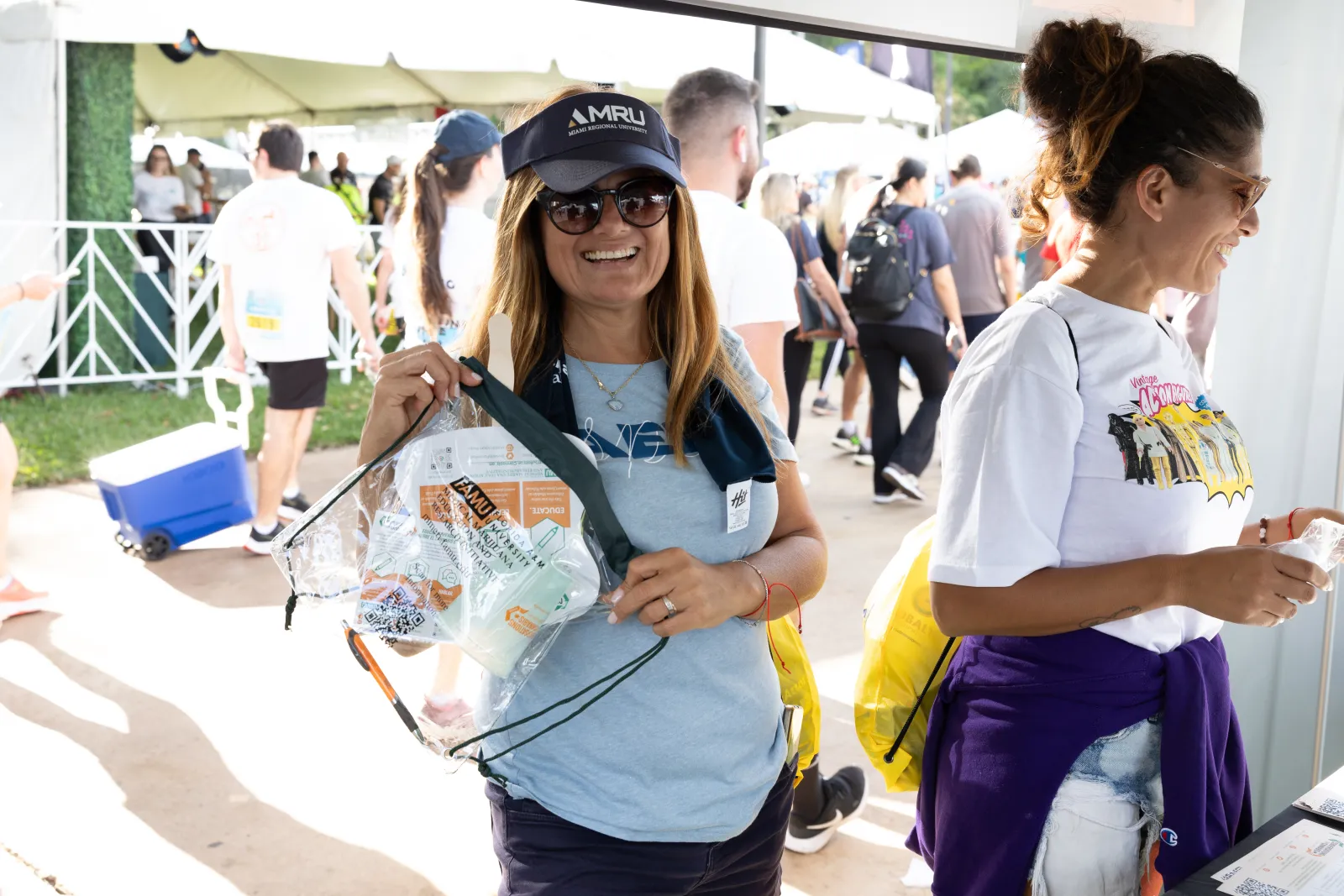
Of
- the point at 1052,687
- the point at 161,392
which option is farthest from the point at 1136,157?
the point at 161,392

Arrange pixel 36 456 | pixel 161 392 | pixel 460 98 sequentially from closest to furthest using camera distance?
pixel 36 456
pixel 161 392
pixel 460 98

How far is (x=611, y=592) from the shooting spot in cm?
150

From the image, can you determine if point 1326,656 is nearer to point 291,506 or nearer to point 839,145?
point 291,506

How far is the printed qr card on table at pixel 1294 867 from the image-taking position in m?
1.48

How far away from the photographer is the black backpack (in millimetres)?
6848

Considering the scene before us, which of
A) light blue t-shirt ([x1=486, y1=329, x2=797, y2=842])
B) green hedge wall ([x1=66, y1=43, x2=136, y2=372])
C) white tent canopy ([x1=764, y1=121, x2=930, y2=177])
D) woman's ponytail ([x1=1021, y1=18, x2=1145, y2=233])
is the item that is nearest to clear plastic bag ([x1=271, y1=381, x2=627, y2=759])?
light blue t-shirt ([x1=486, y1=329, x2=797, y2=842])


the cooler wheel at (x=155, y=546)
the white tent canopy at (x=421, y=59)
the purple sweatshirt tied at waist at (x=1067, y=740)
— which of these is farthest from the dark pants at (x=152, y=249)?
the purple sweatshirt tied at waist at (x=1067, y=740)

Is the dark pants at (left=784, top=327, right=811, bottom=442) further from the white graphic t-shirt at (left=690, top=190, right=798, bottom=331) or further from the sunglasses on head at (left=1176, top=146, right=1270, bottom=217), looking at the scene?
the sunglasses on head at (left=1176, top=146, right=1270, bottom=217)

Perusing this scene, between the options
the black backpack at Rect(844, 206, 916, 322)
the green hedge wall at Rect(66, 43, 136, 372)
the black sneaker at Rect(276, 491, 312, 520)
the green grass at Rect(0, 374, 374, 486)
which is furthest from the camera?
the green hedge wall at Rect(66, 43, 136, 372)

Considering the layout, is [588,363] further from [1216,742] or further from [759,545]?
[1216,742]

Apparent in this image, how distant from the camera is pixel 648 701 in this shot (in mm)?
1605

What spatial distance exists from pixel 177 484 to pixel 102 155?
569 centimetres

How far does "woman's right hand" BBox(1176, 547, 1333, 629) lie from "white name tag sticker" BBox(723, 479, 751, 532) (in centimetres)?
58

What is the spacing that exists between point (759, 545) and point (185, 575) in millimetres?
4698
